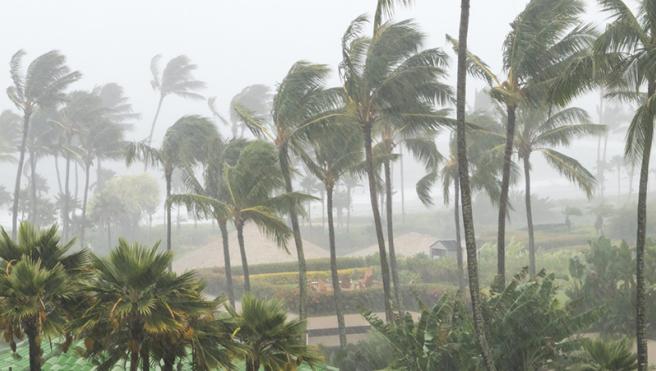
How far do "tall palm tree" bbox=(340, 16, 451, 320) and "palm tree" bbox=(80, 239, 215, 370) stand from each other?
395 inches

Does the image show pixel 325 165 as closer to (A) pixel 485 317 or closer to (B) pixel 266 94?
(A) pixel 485 317

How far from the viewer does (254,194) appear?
20516 millimetres

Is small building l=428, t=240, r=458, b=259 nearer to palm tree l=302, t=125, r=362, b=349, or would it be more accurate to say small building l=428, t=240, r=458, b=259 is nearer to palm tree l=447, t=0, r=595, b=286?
palm tree l=302, t=125, r=362, b=349


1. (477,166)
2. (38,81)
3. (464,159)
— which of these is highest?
(38,81)

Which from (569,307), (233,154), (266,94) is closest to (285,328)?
(569,307)

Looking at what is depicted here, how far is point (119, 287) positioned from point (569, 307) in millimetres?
10369

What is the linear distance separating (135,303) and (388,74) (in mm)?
11940

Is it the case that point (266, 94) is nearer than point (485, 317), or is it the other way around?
point (485, 317)

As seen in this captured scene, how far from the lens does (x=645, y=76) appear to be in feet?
40.2

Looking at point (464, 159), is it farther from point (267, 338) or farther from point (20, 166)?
point (20, 166)

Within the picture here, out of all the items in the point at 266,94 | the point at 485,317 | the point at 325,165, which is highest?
the point at 266,94

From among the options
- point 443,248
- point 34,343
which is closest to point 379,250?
point 34,343

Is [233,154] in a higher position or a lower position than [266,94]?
lower

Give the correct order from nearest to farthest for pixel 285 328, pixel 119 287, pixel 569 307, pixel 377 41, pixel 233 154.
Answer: pixel 119 287 < pixel 285 328 < pixel 569 307 < pixel 377 41 < pixel 233 154
